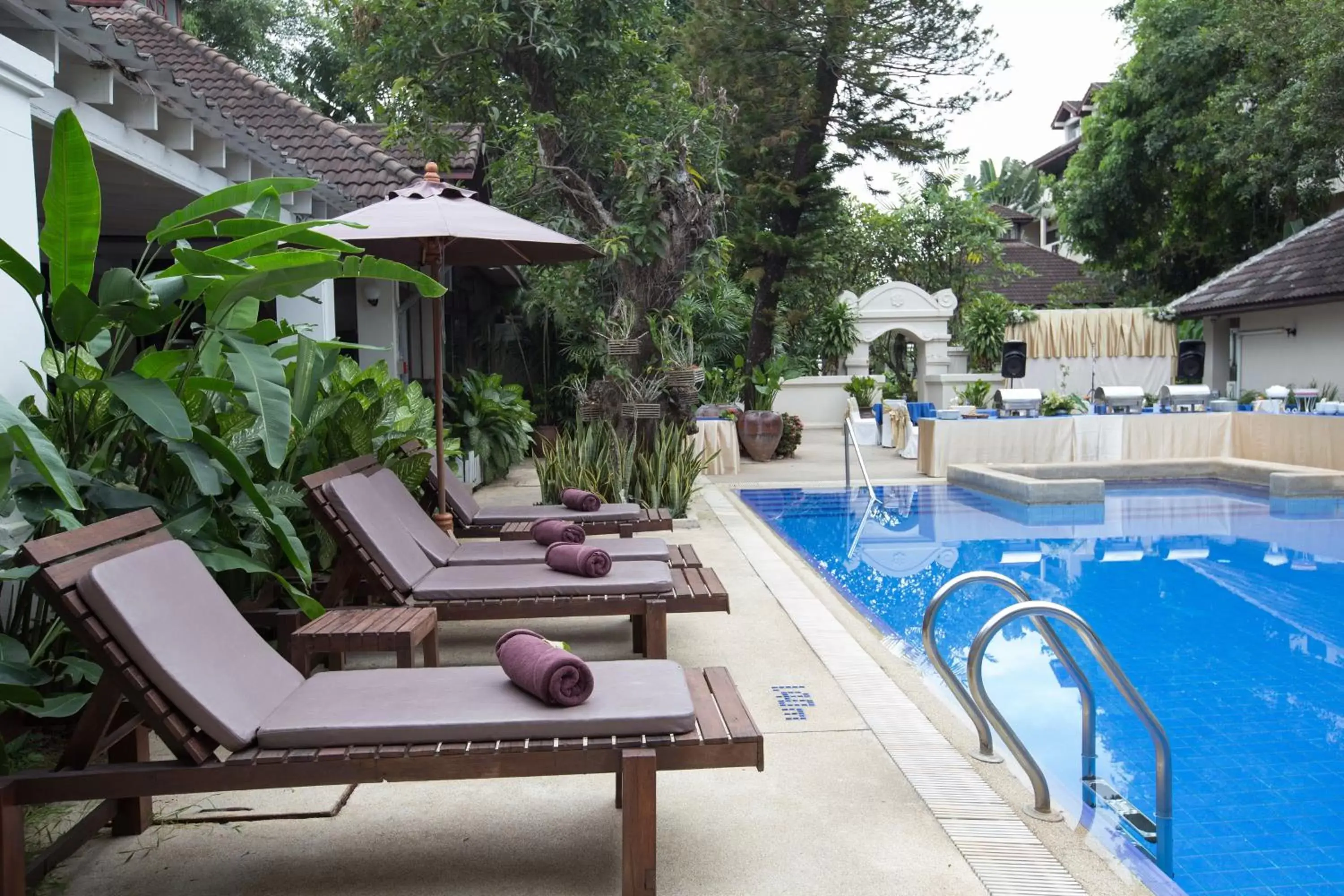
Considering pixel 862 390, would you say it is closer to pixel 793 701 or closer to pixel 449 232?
pixel 449 232

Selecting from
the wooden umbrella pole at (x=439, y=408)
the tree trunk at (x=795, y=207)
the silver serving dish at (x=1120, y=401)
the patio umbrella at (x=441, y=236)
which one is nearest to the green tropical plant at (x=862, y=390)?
the tree trunk at (x=795, y=207)

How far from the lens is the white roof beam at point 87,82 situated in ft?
16.3

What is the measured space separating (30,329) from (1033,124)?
51.2 m

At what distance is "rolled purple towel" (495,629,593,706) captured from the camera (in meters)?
2.75

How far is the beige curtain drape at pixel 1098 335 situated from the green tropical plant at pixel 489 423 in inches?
596

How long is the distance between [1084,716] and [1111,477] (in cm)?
1074

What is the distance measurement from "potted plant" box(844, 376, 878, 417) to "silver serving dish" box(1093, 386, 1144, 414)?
21.7 ft

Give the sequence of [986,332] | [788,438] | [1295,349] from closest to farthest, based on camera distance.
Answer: [788,438], [1295,349], [986,332]

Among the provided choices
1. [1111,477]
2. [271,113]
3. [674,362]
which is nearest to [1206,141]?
[1111,477]

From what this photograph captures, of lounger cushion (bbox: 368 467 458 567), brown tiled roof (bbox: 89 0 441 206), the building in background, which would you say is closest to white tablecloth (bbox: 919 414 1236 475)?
the building in background

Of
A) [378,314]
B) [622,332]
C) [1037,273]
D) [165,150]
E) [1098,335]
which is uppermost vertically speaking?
[1037,273]

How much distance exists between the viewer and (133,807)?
307cm

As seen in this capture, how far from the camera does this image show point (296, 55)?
27750mm

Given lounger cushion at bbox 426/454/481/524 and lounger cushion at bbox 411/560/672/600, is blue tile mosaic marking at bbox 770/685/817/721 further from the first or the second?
lounger cushion at bbox 426/454/481/524
